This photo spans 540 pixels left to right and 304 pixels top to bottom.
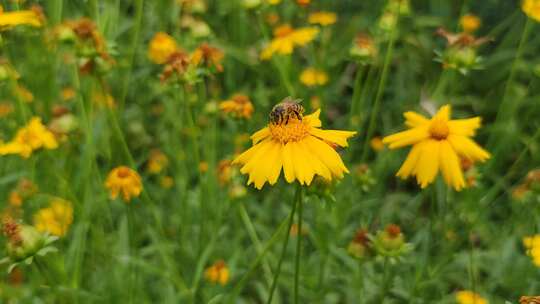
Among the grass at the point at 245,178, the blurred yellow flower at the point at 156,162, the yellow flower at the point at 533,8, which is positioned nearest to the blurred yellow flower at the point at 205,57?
the grass at the point at 245,178

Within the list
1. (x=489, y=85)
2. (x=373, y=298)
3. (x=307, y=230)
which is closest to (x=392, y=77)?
(x=489, y=85)

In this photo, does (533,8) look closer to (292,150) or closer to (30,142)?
(292,150)

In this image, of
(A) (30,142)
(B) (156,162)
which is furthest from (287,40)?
(A) (30,142)

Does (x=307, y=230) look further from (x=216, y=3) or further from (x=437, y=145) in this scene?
(x=216, y=3)

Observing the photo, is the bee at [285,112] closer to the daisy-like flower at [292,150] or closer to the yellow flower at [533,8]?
the daisy-like flower at [292,150]

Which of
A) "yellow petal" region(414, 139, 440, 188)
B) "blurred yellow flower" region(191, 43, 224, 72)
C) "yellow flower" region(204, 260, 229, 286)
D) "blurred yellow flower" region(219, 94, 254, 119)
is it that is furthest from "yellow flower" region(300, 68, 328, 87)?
"yellow petal" region(414, 139, 440, 188)

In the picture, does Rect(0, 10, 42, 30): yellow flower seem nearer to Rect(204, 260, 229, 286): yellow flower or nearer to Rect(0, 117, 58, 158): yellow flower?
Rect(0, 117, 58, 158): yellow flower
